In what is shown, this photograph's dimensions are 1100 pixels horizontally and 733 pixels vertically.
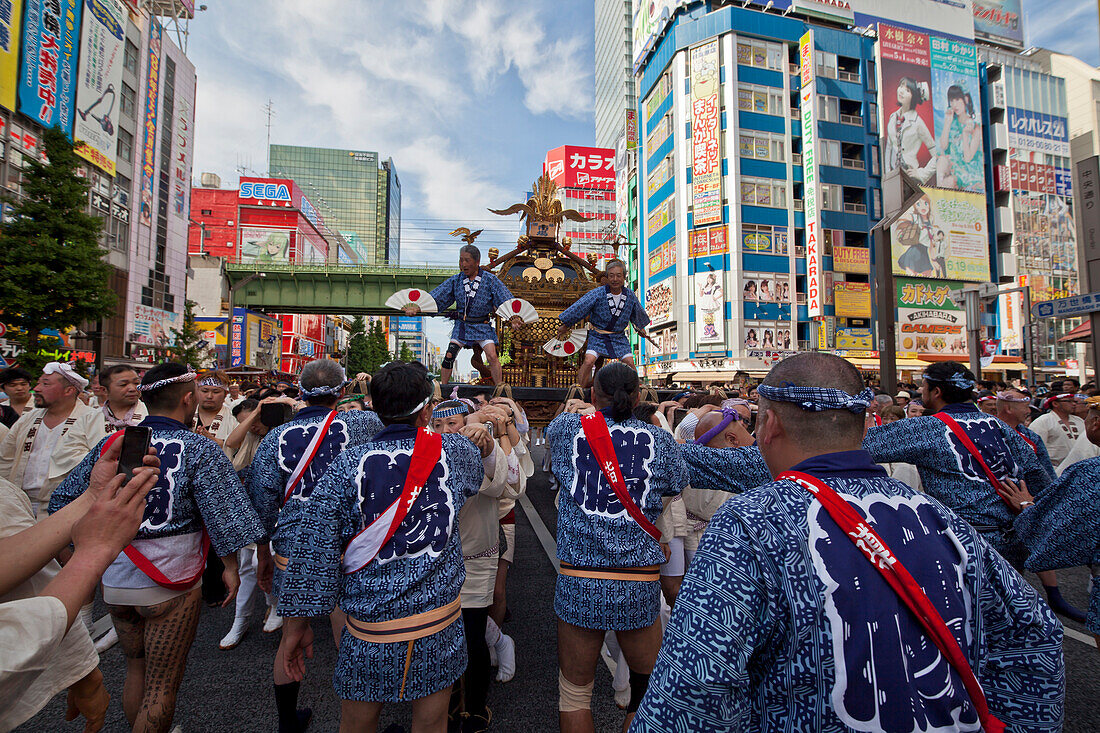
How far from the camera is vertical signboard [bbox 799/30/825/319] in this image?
32188 mm

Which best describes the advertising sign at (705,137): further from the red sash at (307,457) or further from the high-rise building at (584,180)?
the red sash at (307,457)

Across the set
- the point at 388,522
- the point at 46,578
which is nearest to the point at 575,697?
the point at 388,522

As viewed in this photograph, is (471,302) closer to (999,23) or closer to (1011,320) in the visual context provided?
(1011,320)

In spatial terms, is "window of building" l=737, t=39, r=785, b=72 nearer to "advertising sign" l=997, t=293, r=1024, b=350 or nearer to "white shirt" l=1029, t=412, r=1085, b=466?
"advertising sign" l=997, t=293, r=1024, b=350

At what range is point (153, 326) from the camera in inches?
1148

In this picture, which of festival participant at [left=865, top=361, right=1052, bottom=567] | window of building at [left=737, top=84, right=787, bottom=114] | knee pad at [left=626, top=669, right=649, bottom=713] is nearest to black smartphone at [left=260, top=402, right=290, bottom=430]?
knee pad at [left=626, top=669, right=649, bottom=713]

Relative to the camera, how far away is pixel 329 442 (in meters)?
3.53

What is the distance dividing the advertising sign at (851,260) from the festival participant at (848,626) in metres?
38.0

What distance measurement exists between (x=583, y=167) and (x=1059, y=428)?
66411mm

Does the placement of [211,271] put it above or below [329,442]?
A: above

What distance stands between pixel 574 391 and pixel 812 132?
Answer: 34886 millimetres

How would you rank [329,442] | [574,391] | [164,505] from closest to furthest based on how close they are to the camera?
Result: 1. [164,505]
2. [329,442]
3. [574,391]

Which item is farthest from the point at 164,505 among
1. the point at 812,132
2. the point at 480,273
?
the point at 812,132

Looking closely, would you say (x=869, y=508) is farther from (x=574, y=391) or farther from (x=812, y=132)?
(x=812, y=132)
